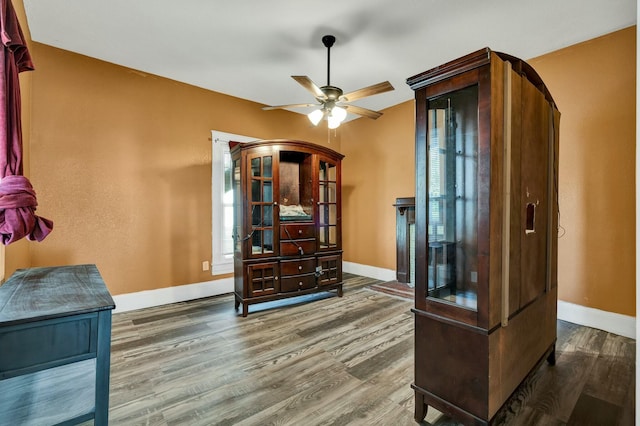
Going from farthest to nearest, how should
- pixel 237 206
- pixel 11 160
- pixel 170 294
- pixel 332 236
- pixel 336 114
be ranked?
pixel 332 236, pixel 170 294, pixel 237 206, pixel 336 114, pixel 11 160

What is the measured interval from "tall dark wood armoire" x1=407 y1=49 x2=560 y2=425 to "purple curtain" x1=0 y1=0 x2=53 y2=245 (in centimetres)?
198

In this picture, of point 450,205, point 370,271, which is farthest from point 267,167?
point 370,271

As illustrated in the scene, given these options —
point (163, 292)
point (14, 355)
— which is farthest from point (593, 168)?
point (163, 292)

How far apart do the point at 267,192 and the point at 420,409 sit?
96.9 inches

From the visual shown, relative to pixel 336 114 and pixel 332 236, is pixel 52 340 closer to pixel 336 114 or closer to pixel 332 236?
pixel 336 114

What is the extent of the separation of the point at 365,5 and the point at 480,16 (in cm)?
97

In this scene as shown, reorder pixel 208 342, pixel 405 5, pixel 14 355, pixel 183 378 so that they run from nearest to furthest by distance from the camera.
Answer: pixel 14 355
pixel 183 378
pixel 405 5
pixel 208 342

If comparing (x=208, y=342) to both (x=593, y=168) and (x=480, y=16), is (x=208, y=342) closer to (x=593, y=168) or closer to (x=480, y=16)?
(x=480, y=16)

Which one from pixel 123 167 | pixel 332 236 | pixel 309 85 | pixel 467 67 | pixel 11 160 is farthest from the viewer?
pixel 332 236

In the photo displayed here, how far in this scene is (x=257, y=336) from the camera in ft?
8.61

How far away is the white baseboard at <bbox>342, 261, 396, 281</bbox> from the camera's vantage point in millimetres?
4539

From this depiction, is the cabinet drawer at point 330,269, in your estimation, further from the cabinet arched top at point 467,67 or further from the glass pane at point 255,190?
the cabinet arched top at point 467,67

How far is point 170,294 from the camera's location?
3512mm

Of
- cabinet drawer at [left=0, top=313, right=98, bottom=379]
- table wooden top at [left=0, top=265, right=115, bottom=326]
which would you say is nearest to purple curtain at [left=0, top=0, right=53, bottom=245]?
table wooden top at [left=0, top=265, right=115, bottom=326]
